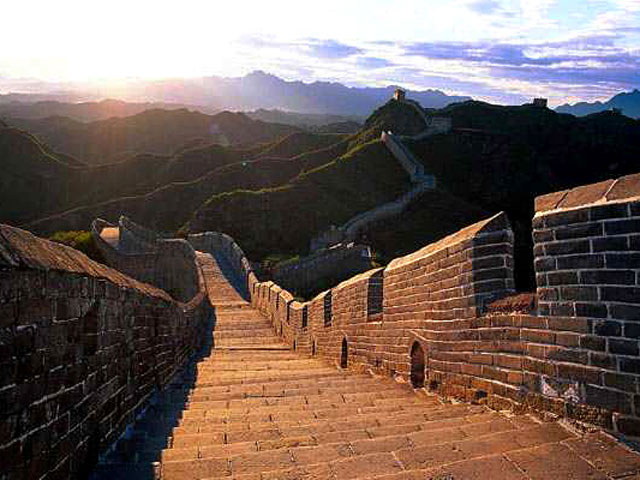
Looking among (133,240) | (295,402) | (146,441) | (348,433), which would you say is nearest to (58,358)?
(146,441)

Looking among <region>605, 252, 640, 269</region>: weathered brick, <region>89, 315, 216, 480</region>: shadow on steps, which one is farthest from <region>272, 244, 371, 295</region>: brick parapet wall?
<region>605, 252, 640, 269</region>: weathered brick

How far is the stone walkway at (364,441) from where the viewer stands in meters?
3.52

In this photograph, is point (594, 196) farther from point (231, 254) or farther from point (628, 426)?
point (231, 254)

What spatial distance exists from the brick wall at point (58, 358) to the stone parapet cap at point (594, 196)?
3054 millimetres

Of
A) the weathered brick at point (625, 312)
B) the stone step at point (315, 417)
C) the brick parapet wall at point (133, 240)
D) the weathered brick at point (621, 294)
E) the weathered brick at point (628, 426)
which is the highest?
the brick parapet wall at point (133, 240)

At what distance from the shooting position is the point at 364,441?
4.13 m

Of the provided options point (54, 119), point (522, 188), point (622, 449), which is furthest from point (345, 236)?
point (54, 119)

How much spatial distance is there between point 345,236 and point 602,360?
3766 centimetres

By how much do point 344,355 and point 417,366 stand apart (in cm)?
382

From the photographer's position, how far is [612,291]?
159 inches

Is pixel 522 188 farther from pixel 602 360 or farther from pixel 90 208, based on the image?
pixel 602 360

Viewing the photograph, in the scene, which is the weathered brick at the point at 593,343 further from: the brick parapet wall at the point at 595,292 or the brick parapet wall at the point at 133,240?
the brick parapet wall at the point at 133,240

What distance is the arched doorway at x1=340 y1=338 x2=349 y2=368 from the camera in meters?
10.8

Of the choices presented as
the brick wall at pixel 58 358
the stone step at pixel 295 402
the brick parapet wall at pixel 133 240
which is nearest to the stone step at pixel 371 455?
the brick wall at pixel 58 358
